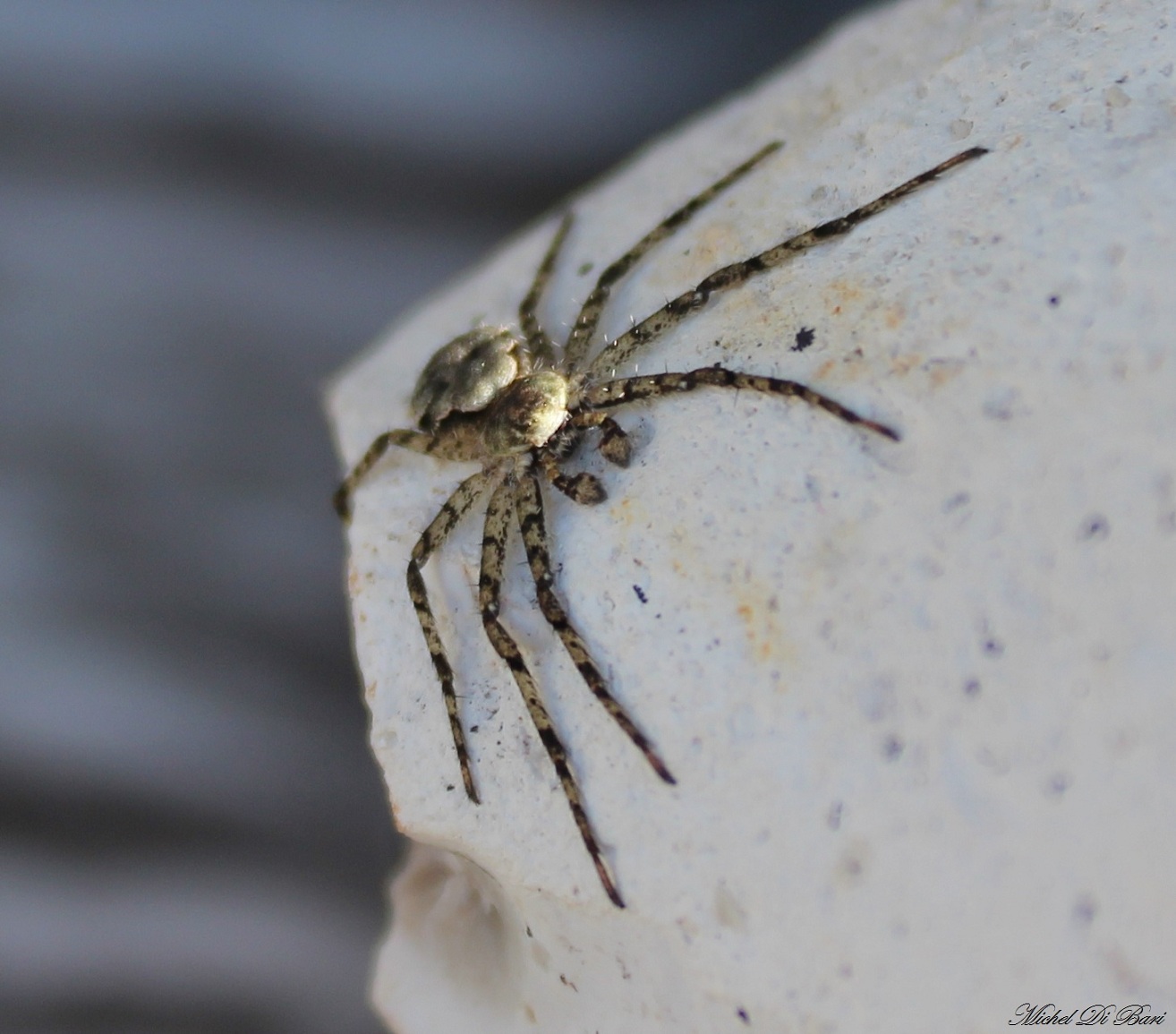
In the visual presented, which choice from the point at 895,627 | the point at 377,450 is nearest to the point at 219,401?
the point at 377,450

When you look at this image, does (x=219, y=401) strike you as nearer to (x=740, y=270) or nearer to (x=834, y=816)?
(x=740, y=270)

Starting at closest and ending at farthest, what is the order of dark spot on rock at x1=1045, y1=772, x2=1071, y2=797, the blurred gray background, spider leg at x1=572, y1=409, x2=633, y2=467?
1. dark spot on rock at x1=1045, y1=772, x2=1071, y2=797
2. spider leg at x1=572, y1=409, x2=633, y2=467
3. the blurred gray background

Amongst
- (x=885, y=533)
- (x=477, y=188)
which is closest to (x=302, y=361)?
(x=477, y=188)

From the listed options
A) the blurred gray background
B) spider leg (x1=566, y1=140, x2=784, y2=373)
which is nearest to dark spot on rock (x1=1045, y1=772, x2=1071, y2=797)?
spider leg (x1=566, y1=140, x2=784, y2=373)

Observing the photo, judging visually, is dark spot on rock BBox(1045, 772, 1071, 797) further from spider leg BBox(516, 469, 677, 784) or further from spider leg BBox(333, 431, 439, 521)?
spider leg BBox(333, 431, 439, 521)

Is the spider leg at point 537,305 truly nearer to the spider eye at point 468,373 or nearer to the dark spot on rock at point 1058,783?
the spider eye at point 468,373

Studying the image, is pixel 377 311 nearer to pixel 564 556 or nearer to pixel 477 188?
pixel 477 188
